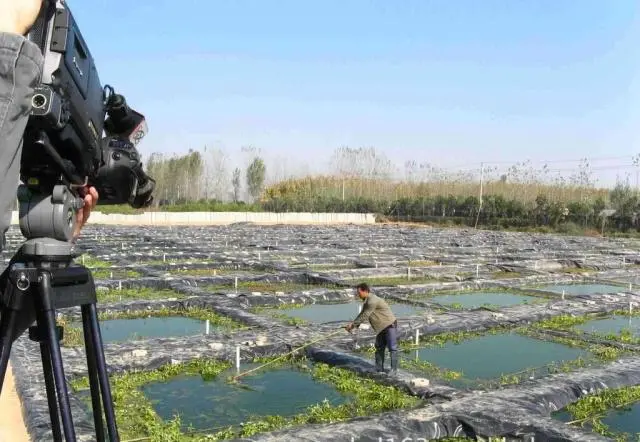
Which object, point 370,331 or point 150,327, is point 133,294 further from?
point 370,331

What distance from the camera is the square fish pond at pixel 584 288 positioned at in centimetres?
1355

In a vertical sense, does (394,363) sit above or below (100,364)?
below

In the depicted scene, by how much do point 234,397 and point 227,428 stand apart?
0.85 m

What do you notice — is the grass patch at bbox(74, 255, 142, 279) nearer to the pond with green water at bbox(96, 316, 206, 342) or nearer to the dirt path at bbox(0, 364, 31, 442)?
the pond with green water at bbox(96, 316, 206, 342)

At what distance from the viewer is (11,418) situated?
193 inches

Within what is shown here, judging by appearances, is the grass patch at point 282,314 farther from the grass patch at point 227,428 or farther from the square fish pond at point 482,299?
the square fish pond at point 482,299

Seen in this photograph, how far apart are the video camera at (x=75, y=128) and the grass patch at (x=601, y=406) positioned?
4671mm

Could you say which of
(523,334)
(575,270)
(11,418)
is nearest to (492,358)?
(523,334)

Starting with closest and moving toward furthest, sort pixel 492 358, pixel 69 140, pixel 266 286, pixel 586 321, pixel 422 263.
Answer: pixel 69 140 → pixel 492 358 → pixel 586 321 → pixel 266 286 → pixel 422 263

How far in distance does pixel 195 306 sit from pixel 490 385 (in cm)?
547

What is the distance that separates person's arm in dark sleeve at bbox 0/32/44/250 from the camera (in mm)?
1010

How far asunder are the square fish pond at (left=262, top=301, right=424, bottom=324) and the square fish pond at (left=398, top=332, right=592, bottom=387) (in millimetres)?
1608

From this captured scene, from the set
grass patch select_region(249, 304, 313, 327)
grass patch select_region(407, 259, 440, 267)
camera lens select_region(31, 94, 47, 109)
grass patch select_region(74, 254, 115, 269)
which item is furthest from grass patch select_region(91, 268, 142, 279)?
camera lens select_region(31, 94, 47, 109)

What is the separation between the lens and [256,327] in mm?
8312
